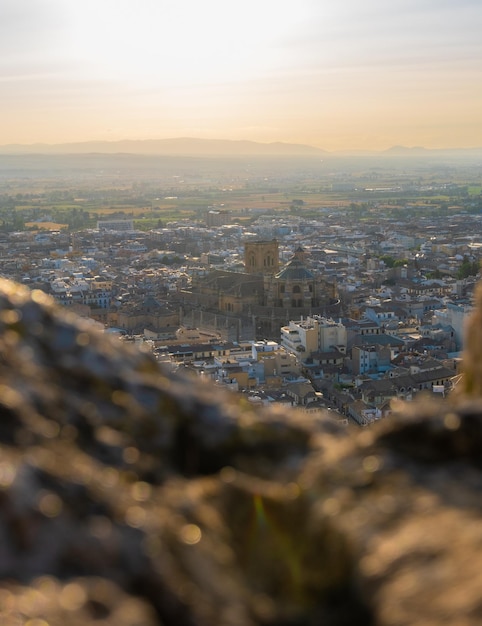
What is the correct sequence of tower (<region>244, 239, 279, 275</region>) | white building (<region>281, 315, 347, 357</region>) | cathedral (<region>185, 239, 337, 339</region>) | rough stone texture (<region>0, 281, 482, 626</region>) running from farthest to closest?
tower (<region>244, 239, 279, 275</region>) < cathedral (<region>185, 239, 337, 339</region>) < white building (<region>281, 315, 347, 357</region>) < rough stone texture (<region>0, 281, 482, 626</region>)

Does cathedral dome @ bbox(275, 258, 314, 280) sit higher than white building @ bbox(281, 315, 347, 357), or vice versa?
cathedral dome @ bbox(275, 258, 314, 280)

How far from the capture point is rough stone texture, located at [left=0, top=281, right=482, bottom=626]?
4.44 ft

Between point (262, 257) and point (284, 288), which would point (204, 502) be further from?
point (262, 257)

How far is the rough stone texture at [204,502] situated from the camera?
135 centimetres

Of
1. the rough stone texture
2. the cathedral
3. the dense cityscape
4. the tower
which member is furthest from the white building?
the rough stone texture

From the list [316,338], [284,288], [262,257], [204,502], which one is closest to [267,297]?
[284,288]

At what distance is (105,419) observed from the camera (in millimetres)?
1813

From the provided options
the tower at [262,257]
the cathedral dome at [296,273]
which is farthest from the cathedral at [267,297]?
the tower at [262,257]

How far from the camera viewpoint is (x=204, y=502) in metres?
1.65

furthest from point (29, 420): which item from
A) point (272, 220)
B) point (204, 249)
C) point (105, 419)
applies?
point (272, 220)

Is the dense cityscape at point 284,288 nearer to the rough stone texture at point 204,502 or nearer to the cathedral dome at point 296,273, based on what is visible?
the cathedral dome at point 296,273

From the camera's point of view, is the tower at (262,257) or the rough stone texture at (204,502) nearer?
the rough stone texture at (204,502)

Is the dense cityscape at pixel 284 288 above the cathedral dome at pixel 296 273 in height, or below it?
below

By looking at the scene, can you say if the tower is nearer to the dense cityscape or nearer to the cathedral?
the dense cityscape
